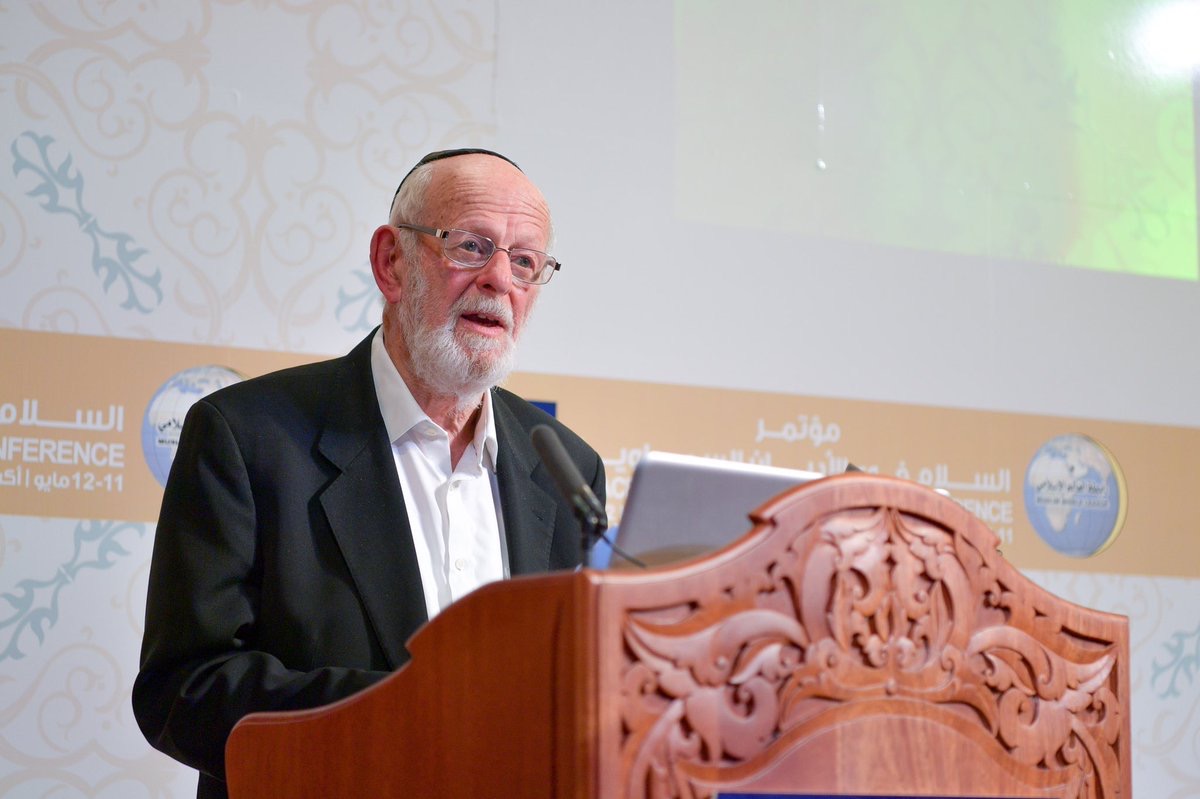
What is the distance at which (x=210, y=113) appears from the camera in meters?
3.00

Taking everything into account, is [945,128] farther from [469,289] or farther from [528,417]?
[469,289]

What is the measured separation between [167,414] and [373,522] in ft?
3.60

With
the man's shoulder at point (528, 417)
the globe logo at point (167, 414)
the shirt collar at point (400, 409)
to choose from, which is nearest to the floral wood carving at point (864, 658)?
the shirt collar at point (400, 409)

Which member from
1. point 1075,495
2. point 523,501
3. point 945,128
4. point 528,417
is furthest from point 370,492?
point 1075,495

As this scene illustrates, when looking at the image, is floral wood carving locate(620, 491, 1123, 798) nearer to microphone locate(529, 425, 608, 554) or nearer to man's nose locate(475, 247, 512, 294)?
microphone locate(529, 425, 608, 554)

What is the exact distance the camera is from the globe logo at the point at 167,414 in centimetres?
290

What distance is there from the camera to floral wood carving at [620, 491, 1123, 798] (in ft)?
3.67

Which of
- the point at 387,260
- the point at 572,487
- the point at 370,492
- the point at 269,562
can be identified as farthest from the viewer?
the point at 387,260

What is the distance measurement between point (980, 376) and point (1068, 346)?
34 centimetres

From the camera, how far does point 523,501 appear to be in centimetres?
224

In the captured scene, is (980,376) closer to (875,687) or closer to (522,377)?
(522,377)

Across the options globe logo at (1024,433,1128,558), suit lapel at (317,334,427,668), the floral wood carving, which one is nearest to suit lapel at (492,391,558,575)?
suit lapel at (317,334,427,668)

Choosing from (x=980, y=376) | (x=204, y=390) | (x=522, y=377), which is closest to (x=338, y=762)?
(x=204, y=390)

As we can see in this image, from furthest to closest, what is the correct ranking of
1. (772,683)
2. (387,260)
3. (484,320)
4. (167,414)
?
(167,414) < (387,260) < (484,320) < (772,683)
